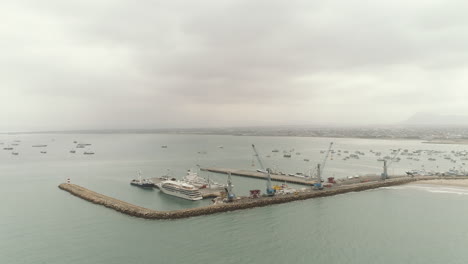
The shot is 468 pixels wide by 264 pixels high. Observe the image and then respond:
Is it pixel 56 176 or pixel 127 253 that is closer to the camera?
pixel 127 253

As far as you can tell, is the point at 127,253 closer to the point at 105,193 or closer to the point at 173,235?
the point at 173,235

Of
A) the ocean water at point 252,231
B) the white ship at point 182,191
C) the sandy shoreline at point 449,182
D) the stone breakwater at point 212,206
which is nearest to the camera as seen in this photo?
the ocean water at point 252,231

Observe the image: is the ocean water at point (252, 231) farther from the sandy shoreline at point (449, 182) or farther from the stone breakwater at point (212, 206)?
the sandy shoreline at point (449, 182)

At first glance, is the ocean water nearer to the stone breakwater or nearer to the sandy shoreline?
the stone breakwater

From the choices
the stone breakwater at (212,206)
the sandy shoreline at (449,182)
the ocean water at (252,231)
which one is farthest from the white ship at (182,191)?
the sandy shoreline at (449,182)

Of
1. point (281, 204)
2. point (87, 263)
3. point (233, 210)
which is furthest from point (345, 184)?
point (87, 263)

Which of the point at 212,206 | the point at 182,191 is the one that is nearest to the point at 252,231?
the point at 212,206

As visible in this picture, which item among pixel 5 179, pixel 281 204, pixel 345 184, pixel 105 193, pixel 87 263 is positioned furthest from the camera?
pixel 5 179
